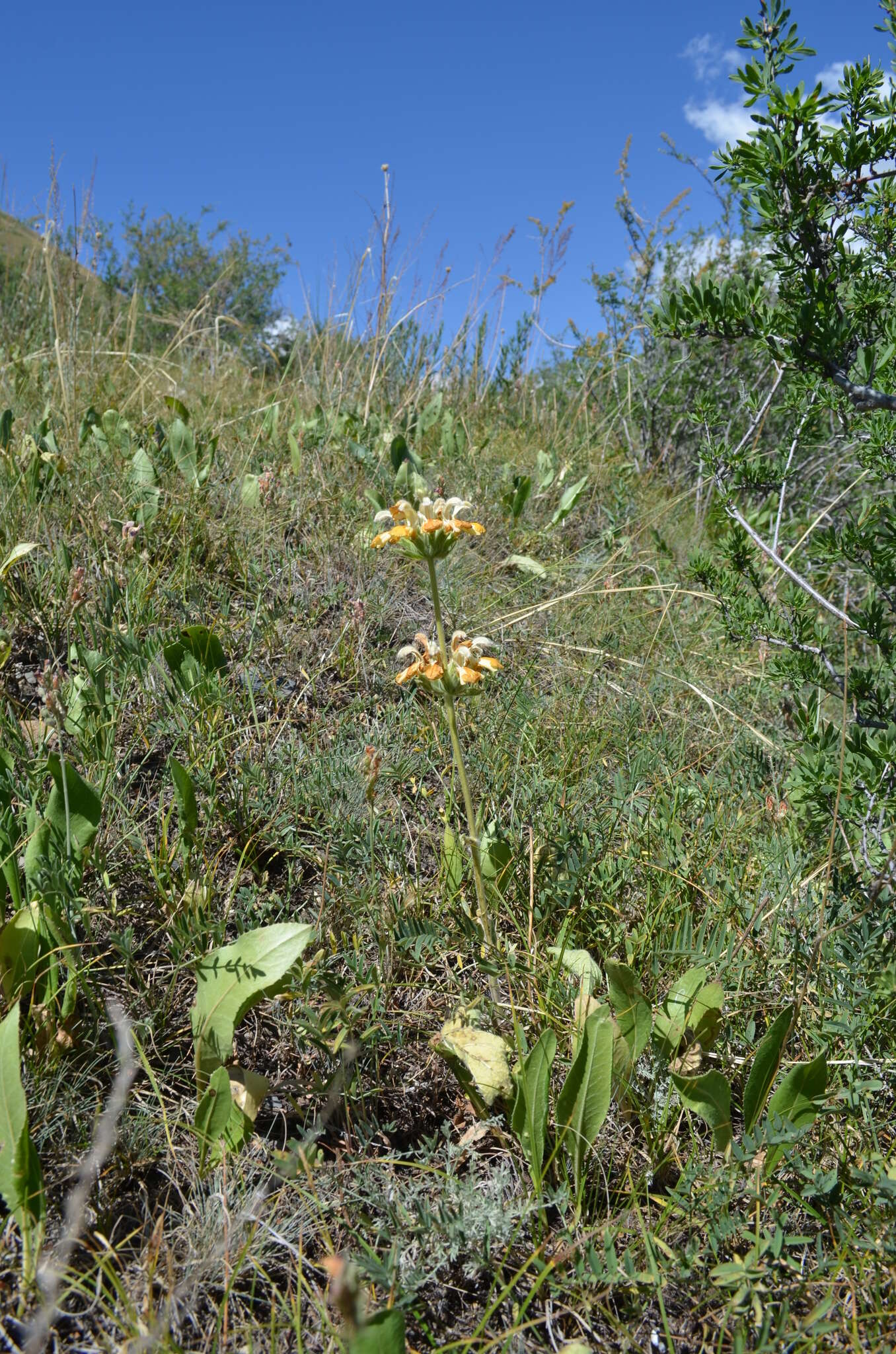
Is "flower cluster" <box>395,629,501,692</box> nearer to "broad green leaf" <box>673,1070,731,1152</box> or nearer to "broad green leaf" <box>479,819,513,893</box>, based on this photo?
"broad green leaf" <box>479,819,513,893</box>

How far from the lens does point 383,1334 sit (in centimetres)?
91

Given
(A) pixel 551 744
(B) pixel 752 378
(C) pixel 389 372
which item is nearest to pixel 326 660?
(A) pixel 551 744

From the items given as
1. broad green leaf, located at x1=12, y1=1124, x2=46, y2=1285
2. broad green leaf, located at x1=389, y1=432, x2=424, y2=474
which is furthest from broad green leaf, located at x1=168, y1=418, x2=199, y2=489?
broad green leaf, located at x1=12, y1=1124, x2=46, y2=1285

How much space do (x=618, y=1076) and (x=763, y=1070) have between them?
0.22 metres

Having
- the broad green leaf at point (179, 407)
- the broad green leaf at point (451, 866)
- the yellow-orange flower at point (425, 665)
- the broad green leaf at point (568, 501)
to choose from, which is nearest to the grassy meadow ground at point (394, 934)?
the broad green leaf at point (451, 866)

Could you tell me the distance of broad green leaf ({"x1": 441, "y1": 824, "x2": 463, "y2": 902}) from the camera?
165 centimetres

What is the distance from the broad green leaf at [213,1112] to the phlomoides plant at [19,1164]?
22 cm

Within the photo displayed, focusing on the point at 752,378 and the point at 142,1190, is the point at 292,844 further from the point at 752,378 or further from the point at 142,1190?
the point at 752,378

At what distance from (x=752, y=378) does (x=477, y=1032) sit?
4839 mm

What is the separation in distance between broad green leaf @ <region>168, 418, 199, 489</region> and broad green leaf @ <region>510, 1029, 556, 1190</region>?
7.58 ft

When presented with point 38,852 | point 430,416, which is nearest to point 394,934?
point 38,852

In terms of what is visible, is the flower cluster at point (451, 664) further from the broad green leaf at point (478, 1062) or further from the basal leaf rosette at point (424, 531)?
the broad green leaf at point (478, 1062)

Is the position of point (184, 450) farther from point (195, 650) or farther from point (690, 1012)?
point (690, 1012)

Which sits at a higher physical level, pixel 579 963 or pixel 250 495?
pixel 250 495
